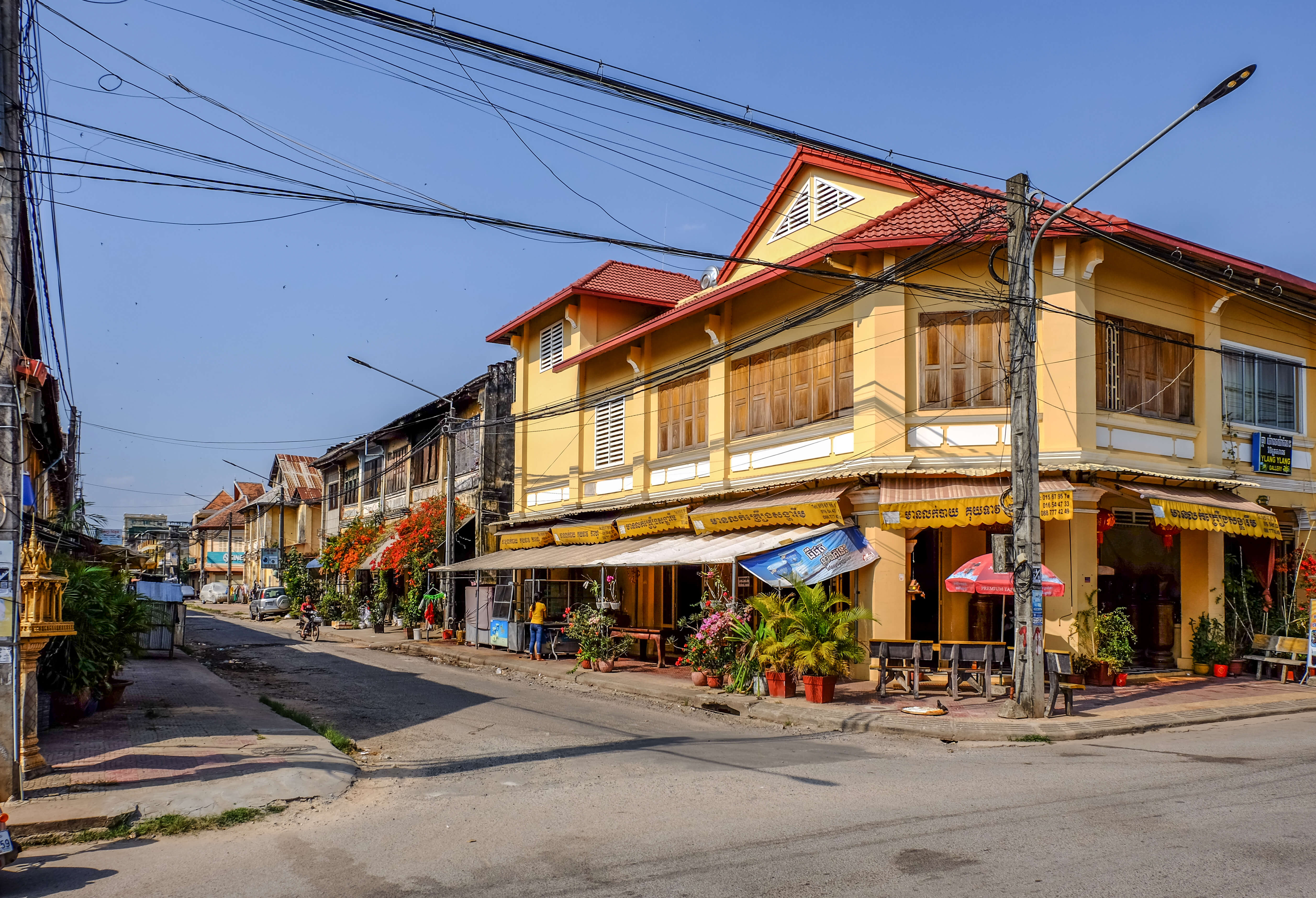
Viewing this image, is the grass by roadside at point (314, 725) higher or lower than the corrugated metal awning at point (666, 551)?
lower

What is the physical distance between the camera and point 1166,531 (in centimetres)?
1770

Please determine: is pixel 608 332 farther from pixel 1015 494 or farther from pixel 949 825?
pixel 949 825

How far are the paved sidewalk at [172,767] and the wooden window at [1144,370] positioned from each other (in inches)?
521

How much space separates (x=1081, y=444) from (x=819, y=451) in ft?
14.4

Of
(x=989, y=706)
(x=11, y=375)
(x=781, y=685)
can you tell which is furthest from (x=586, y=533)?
(x=11, y=375)

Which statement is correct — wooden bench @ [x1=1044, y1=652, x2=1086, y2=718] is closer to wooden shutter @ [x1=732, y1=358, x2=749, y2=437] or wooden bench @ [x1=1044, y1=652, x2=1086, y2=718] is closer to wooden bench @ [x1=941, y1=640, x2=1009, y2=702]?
wooden bench @ [x1=941, y1=640, x2=1009, y2=702]

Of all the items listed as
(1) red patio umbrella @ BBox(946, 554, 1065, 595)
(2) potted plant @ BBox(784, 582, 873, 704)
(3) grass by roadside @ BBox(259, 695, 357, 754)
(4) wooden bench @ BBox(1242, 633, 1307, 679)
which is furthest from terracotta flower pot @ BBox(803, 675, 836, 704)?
(4) wooden bench @ BBox(1242, 633, 1307, 679)

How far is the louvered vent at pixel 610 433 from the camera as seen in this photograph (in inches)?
977

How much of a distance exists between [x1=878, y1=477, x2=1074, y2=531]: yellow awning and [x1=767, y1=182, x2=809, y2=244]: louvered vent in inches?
258

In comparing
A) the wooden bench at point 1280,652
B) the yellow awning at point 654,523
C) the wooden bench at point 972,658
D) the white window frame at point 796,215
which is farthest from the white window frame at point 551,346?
the wooden bench at point 1280,652

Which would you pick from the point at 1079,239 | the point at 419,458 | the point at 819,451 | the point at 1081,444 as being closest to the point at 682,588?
the point at 819,451

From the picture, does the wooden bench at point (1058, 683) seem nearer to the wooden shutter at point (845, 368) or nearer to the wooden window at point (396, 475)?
the wooden shutter at point (845, 368)

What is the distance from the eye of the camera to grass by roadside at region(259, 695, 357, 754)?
38.0ft

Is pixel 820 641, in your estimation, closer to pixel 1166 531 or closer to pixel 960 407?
pixel 960 407
